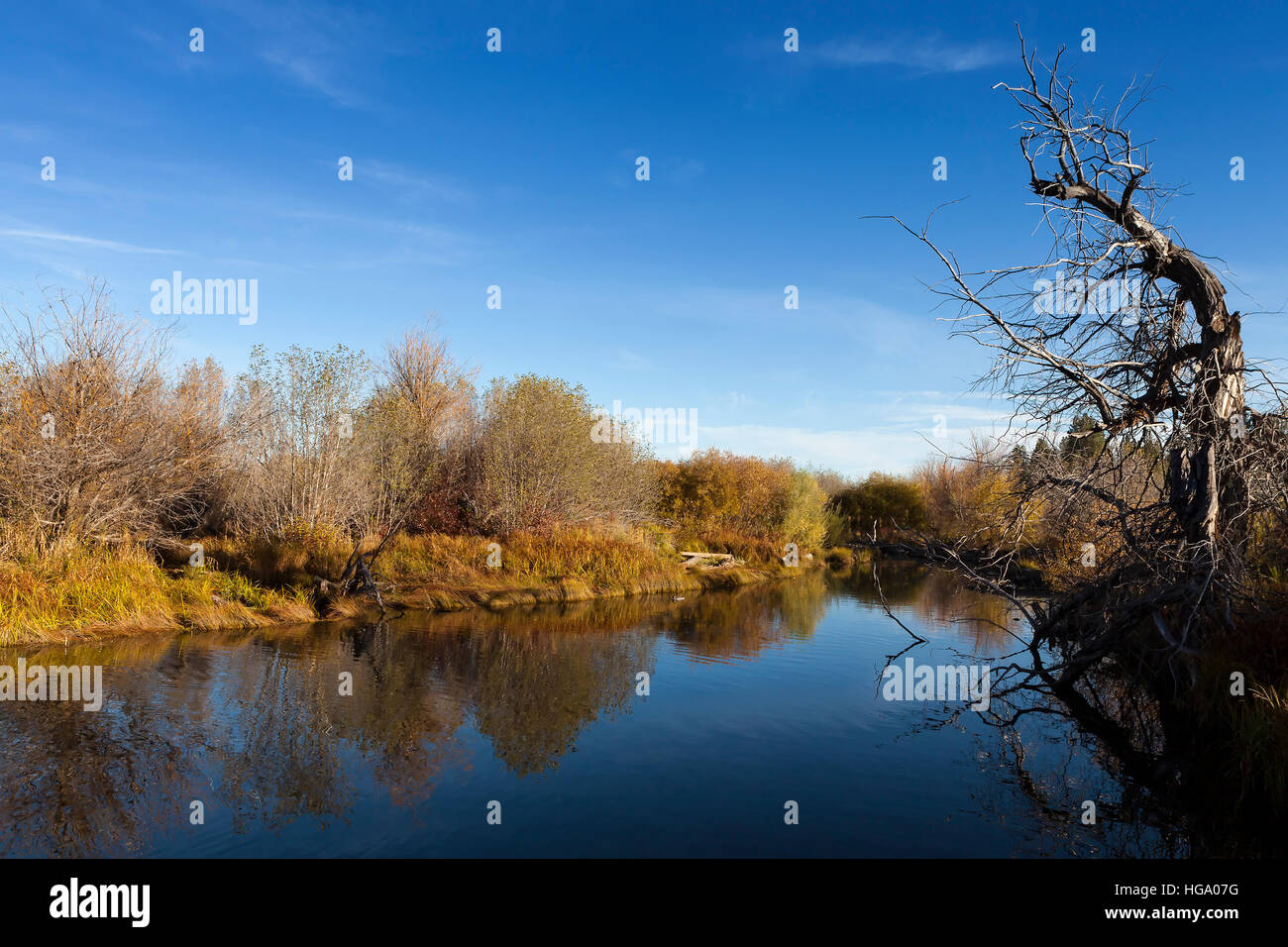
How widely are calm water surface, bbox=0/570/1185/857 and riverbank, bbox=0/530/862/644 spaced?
116 centimetres

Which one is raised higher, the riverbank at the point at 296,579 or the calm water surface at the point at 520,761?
the riverbank at the point at 296,579

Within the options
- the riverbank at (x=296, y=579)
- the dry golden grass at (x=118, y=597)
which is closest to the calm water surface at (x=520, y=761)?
the dry golden grass at (x=118, y=597)

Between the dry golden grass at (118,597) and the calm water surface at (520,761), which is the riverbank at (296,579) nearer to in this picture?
the dry golden grass at (118,597)

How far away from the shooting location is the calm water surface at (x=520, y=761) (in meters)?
7.45

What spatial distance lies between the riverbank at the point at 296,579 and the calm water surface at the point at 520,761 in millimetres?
1162

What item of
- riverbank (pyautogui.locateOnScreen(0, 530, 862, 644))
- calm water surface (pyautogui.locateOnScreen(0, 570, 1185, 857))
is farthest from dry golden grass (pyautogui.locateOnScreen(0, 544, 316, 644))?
calm water surface (pyautogui.locateOnScreen(0, 570, 1185, 857))

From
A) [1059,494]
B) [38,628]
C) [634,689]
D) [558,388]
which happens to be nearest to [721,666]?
[634,689]

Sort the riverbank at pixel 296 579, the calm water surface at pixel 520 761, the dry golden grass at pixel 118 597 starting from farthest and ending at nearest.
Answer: the riverbank at pixel 296 579 → the dry golden grass at pixel 118 597 → the calm water surface at pixel 520 761

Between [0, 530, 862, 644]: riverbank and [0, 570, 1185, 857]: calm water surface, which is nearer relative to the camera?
[0, 570, 1185, 857]: calm water surface

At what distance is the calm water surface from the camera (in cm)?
745

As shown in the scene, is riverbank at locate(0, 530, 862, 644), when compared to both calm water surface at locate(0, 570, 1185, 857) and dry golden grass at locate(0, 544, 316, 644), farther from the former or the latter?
calm water surface at locate(0, 570, 1185, 857)
